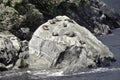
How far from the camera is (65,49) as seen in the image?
57.6 m

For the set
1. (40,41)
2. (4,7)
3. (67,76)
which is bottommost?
(67,76)

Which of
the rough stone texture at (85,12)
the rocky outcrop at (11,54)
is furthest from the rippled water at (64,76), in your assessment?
the rough stone texture at (85,12)

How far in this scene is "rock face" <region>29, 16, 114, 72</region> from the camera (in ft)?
190

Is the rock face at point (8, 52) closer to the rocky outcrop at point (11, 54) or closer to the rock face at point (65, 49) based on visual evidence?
the rocky outcrop at point (11, 54)

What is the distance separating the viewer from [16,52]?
60969 mm

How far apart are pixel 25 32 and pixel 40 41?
59.1 feet

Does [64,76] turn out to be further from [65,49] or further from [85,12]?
[85,12]

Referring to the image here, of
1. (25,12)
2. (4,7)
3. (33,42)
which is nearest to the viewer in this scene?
(33,42)

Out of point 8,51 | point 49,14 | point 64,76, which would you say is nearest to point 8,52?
point 8,51

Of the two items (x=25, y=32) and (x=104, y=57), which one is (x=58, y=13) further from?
(x=104, y=57)

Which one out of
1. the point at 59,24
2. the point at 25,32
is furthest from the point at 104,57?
the point at 25,32

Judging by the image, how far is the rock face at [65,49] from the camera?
57.8m

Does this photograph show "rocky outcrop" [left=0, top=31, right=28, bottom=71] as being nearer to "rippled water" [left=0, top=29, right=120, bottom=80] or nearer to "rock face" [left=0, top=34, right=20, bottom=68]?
"rock face" [left=0, top=34, right=20, bottom=68]

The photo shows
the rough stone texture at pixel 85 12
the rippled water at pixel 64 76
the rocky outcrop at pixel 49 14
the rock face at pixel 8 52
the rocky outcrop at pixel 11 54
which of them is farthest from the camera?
the rough stone texture at pixel 85 12
